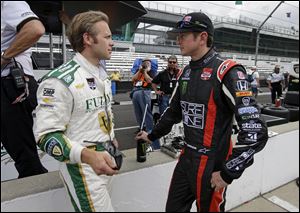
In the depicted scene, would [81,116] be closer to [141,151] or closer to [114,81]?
[141,151]

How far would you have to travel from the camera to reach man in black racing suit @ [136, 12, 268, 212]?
1.60 metres

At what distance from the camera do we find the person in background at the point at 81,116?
1.18 meters

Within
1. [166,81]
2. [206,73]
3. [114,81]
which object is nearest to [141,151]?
[206,73]

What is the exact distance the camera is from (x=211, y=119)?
1721 millimetres

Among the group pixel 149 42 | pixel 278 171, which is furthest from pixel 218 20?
pixel 278 171

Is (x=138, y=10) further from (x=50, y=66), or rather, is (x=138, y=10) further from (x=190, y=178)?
(x=190, y=178)

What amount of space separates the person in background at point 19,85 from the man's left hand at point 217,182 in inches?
47.6

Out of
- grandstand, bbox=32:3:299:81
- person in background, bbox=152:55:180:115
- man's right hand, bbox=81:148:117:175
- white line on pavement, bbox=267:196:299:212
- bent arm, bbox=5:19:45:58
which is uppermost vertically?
grandstand, bbox=32:3:299:81

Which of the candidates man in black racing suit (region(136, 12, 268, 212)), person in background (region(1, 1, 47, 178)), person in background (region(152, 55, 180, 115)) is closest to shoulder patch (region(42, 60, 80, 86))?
person in background (region(1, 1, 47, 178))

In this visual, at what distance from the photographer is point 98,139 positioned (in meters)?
1.37

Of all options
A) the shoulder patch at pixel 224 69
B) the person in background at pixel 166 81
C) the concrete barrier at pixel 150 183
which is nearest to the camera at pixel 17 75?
the concrete barrier at pixel 150 183

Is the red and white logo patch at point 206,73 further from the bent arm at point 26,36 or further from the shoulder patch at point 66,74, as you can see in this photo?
the bent arm at point 26,36

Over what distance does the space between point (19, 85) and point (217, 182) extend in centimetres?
133

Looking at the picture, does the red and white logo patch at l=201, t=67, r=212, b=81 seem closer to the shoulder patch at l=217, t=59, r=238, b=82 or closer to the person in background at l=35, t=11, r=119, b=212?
the shoulder patch at l=217, t=59, r=238, b=82
